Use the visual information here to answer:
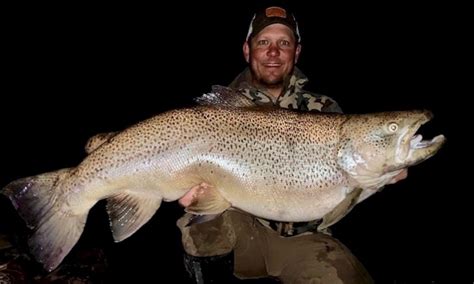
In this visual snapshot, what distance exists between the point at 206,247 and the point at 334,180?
1290 millimetres

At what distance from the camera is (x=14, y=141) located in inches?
531

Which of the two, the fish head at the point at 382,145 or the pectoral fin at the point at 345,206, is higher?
the fish head at the point at 382,145

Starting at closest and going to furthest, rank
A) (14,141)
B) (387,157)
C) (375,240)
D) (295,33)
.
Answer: (387,157) → (295,33) → (375,240) → (14,141)

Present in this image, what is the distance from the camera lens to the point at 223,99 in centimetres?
336

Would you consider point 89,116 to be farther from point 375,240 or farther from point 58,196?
point 58,196

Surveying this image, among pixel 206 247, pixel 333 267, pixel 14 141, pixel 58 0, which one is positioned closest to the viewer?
pixel 333 267

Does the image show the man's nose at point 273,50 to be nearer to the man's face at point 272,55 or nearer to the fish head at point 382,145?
the man's face at point 272,55

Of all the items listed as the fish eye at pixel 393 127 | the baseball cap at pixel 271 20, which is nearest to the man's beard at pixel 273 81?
the baseball cap at pixel 271 20

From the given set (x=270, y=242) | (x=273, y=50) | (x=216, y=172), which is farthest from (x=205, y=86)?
(x=216, y=172)

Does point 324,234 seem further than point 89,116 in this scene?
No

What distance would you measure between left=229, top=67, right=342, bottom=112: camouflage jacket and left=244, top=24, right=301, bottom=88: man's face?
0.11 metres

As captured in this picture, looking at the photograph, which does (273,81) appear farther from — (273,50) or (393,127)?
(393,127)

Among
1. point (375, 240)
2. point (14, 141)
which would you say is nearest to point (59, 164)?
point (14, 141)

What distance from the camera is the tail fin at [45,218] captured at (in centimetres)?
316
